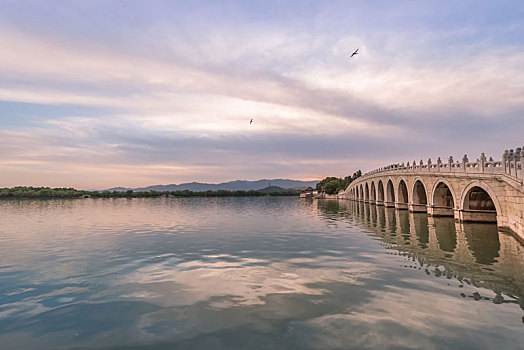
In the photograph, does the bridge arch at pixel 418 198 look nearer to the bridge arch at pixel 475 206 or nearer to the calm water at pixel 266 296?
the bridge arch at pixel 475 206

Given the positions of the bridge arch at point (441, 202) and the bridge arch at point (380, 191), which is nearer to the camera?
the bridge arch at point (441, 202)

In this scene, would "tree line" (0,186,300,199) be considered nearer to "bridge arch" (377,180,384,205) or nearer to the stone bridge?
"bridge arch" (377,180,384,205)

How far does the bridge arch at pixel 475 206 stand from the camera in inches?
1030

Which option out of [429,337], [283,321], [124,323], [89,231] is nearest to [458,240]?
[429,337]

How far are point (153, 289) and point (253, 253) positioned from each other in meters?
6.84

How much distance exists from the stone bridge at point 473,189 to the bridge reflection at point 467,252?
54.5 inches

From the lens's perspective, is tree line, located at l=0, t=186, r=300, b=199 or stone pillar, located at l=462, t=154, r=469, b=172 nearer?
stone pillar, located at l=462, t=154, r=469, b=172

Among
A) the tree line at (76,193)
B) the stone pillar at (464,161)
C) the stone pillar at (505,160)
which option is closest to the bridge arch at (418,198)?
the stone pillar at (464,161)

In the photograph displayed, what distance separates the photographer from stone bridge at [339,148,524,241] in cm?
1909

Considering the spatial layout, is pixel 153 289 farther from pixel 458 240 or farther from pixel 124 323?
pixel 458 240

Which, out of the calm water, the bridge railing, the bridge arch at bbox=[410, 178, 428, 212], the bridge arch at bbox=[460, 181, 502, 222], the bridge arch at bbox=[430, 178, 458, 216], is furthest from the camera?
the bridge arch at bbox=[410, 178, 428, 212]

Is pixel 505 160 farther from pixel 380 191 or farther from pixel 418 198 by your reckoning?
pixel 380 191

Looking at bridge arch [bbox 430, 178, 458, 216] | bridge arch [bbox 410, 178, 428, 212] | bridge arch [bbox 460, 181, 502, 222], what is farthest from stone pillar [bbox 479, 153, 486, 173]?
bridge arch [bbox 410, 178, 428, 212]

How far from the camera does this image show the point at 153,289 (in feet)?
34.8
